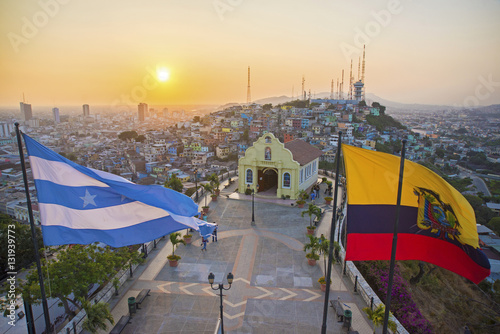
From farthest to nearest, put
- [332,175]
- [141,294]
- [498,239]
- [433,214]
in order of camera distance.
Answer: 1. [498,239]
2. [332,175]
3. [141,294]
4. [433,214]

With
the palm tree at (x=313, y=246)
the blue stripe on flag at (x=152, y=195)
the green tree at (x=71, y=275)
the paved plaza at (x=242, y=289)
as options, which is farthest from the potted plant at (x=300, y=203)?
the blue stripe on flag at (x=152, y=195)

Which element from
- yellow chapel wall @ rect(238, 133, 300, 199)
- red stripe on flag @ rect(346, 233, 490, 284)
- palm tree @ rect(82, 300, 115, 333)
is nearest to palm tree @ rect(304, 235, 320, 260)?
red stripe on flag @ rect(346, 233, 490, 284)

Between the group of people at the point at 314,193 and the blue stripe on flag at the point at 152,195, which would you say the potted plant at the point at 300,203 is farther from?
the blue stripe on flag at the point at 152,195

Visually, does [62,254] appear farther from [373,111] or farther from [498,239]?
[373,111]

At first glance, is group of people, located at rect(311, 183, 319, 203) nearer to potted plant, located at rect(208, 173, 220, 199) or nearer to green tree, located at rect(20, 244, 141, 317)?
potted plant, located at rect(208, 173, 220, 199)

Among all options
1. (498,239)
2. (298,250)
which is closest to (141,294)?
(298,250)

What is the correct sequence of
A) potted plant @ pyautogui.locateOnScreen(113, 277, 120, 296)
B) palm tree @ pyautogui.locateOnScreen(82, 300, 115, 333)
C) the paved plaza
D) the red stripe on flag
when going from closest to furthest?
the red stripe on flag → palm tree @ pyautogui.locateOnScreen(82, 300, 115, 333) → the paved plaza → potted plant @ pyautogui.locateOnScreen(113, 277, 120, 296)

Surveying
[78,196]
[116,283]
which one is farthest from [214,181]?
[78,196]

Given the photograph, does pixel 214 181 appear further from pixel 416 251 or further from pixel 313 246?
pixel 416 251
